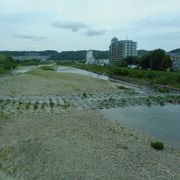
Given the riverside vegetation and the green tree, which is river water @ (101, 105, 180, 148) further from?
the green tree

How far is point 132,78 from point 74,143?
Result: 64.6 meters

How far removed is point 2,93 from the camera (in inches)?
1639

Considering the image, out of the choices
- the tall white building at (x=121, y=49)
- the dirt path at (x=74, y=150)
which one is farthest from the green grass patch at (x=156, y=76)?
the tall white building at (x=121, y=49)

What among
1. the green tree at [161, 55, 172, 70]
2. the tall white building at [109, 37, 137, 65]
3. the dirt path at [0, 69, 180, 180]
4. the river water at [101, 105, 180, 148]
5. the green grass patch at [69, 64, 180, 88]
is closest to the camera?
the dirt path at [0, 69, 180, 180]

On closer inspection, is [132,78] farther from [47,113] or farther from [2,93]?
[47,113]

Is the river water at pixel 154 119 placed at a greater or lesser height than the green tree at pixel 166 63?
lesser

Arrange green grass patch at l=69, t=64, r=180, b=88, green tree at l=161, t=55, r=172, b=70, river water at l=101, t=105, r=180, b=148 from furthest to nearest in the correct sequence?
green tree at l=161, t=55, r=172, b=70
green grass patch at l=69, t=64, r=180, b=88
river water at l=101, t=105, r=180, b=148

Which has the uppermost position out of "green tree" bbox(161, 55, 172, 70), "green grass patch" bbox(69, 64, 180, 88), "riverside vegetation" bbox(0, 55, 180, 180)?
"green tree" bbox(161, 55, 172, 70)

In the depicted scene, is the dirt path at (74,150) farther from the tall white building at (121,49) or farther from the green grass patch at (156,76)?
the tall white building at (121,49)

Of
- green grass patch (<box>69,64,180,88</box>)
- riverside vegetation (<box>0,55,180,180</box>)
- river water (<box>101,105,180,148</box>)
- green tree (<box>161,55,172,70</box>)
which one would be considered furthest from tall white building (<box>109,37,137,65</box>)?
riverside vegetation (<box>0,55,180,180</box>)

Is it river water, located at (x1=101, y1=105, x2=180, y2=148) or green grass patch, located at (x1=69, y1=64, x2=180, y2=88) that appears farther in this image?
green grass patch, located at (x1=69, y1=64, x2=180, y2=88)

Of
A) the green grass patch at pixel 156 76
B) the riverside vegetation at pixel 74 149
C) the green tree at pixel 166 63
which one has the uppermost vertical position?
the green tree at pixel 166 63

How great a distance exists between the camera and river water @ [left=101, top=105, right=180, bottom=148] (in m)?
22.4

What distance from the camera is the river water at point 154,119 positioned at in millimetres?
22359
